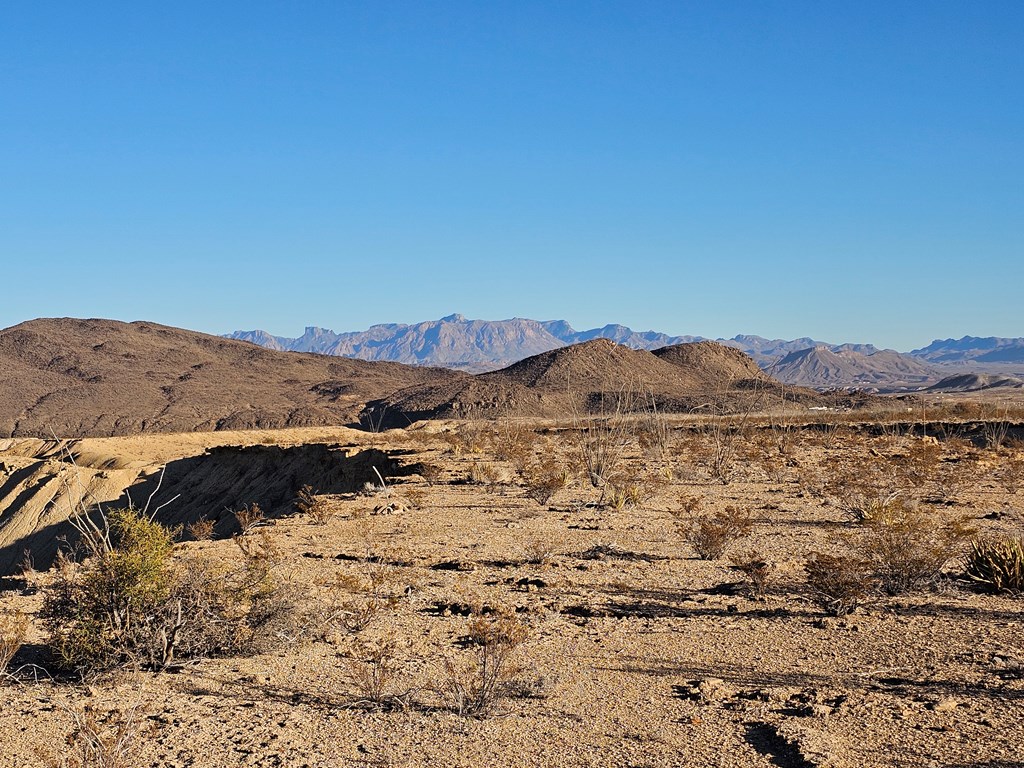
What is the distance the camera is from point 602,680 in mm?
7156

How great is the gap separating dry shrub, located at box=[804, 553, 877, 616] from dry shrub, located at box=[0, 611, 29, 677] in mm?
7256

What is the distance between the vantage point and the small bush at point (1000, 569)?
9.41 metres

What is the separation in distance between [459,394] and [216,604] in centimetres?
6800

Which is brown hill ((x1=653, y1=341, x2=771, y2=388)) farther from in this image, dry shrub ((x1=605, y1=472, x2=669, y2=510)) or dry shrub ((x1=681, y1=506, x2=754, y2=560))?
dry shrub ((x1=681, y1=506, x2=754, y2=560))

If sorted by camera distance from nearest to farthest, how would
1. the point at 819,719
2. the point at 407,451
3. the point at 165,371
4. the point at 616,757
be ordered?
the point at 616,757, the point at 819,719, the point at 407,451, the point at 165,371

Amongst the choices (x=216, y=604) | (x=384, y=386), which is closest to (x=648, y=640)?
(x=216, y=604)

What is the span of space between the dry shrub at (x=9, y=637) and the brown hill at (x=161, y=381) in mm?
61021

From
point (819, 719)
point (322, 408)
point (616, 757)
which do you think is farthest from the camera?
point (322, 408)

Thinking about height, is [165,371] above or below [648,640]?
above

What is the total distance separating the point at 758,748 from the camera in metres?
5.81

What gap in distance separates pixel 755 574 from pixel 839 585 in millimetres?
1044

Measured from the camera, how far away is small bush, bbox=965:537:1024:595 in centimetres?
941

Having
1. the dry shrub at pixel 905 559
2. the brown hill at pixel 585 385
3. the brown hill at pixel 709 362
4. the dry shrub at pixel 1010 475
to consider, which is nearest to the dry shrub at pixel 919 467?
the dry shrub at pixel 1010 475

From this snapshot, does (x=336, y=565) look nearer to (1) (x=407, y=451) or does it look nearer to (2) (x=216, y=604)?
(2) (x=216, y=604)
